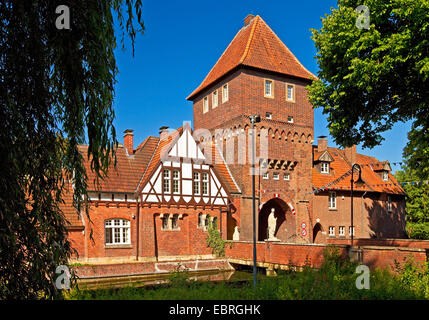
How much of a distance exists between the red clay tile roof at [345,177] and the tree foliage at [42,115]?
27.4 metres

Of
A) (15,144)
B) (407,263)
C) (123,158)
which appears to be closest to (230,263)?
(123,158)

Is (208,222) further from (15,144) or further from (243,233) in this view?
(15,144)

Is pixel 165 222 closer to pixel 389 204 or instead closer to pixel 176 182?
pixel 176 182

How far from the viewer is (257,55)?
29.5 metres

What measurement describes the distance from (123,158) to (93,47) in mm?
19828

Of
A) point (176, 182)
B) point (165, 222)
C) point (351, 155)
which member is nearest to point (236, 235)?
point (165, 222)

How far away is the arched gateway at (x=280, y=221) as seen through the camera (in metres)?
29.8

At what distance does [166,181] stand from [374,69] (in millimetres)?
14066

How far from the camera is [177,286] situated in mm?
8086

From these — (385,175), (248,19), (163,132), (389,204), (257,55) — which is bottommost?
(389,204)

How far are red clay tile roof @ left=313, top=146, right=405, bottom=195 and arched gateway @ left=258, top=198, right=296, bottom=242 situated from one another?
3.39 metres

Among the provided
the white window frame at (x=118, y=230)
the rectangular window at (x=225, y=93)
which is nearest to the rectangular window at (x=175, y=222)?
the white window frame at (x=118, y=230)

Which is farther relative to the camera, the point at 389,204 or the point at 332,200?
the point at 389,204

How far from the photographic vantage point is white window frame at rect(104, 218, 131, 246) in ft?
73.5
